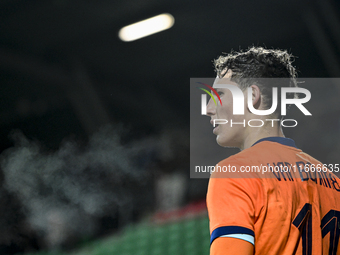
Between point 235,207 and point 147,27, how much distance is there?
231cm

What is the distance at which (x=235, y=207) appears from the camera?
52 cm

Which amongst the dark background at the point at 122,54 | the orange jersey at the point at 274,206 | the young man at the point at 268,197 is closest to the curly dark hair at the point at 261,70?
the young man at the point at 268,197

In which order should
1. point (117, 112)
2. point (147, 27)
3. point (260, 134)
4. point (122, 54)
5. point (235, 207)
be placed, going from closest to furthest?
point (235, 207)
point (260, 134)
point (147, 27)
point (122, 54)
point (117, 112)

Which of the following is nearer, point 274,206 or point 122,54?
point 274,206

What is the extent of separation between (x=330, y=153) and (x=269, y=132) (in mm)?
2744

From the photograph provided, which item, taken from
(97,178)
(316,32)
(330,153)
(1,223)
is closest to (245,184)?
(316,32)

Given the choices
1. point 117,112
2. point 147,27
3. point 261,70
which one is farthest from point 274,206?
point 117,112

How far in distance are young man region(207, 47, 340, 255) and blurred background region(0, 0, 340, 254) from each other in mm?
1924

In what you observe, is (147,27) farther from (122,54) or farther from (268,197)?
(268,197)

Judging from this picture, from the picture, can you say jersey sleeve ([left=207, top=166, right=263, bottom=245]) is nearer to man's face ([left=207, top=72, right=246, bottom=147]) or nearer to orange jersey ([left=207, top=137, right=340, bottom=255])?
orange jersey ([left=207, top=137, right=340, bottom=255])

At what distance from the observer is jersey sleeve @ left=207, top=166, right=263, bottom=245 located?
510mm

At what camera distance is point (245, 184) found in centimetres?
53

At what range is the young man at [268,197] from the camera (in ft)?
1.71

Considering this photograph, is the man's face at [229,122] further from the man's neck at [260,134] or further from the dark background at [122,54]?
the dark background at [122,54]
